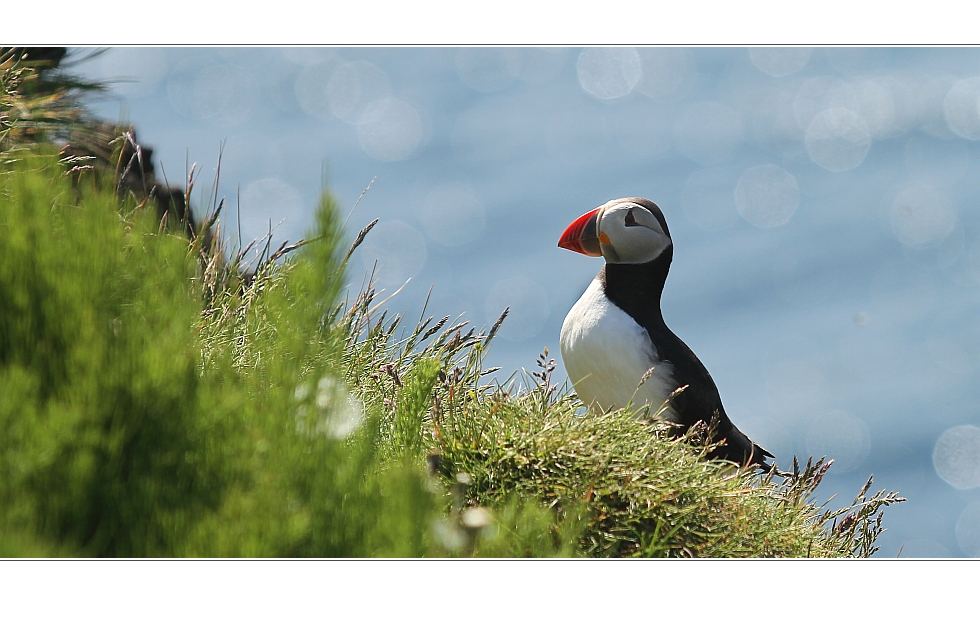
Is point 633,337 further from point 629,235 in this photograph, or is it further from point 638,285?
point 629,235

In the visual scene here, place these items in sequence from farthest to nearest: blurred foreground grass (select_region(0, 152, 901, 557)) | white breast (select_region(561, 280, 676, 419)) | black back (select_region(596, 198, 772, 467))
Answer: black back (select_region(596, 198, 772, 467)) < white breast (select_region(561, 280, 676, 419)) < blurred foreground grass (select_region(0, 152, 901, 557))

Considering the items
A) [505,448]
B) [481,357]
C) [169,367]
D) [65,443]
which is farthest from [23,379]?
[481,357]

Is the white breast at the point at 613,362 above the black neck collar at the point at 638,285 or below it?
below

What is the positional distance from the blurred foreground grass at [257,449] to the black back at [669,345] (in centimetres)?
73

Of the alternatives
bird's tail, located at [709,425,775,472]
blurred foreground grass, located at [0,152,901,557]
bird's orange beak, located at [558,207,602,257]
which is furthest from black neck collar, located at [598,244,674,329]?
blurred foreground grass, located at [0,152,901,557]

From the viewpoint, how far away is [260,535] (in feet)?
6.08

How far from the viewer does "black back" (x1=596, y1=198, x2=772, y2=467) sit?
375cm

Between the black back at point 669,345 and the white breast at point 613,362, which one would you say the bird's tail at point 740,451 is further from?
the white breast at point 613,362

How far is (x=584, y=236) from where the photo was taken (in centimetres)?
386

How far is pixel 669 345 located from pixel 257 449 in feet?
7.55

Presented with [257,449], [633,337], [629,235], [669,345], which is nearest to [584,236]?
[629,235]

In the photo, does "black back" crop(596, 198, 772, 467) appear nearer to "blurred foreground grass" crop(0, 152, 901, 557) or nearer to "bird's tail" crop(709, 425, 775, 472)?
"bird's tail" crop(709, 425, 775, 472)

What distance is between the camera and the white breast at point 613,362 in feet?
12.0

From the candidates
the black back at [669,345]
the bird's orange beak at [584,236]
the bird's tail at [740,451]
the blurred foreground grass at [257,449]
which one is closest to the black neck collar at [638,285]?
the black back at [669,345]
